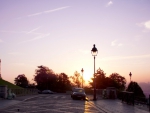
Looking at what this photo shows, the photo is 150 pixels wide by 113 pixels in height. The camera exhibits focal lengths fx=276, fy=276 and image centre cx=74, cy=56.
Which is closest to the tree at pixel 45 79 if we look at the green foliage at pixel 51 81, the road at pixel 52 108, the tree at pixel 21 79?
the green foliage at pixel 51 81

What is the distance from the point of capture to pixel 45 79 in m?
108

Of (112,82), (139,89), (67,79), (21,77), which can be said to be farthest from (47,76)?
(139,89)

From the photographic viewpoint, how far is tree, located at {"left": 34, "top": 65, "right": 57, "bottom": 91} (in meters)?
104

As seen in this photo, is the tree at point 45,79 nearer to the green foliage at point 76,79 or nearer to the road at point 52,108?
the green foliage at point 76,79

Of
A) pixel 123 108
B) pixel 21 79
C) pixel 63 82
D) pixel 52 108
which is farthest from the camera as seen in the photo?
pixel 21 79

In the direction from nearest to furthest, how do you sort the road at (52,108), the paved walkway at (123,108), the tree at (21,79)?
1. the paved walkway at (123,108)
2. the road at (52,108)
3. the tree at (21,79)

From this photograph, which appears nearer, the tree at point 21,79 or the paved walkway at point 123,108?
the paved walkway at point 123,108

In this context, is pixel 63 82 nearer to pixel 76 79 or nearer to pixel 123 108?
pixel 76 79

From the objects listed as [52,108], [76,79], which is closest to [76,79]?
[76,79]

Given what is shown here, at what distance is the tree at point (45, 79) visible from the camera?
104 m

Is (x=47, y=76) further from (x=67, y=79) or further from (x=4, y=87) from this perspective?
(x=4, y=87)

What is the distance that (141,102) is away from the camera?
24.1m

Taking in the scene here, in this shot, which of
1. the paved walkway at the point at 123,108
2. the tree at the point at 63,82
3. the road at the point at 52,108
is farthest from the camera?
the tree at the point at 63,82

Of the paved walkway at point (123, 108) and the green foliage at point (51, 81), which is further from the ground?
the green foliage at point (51, 81)
